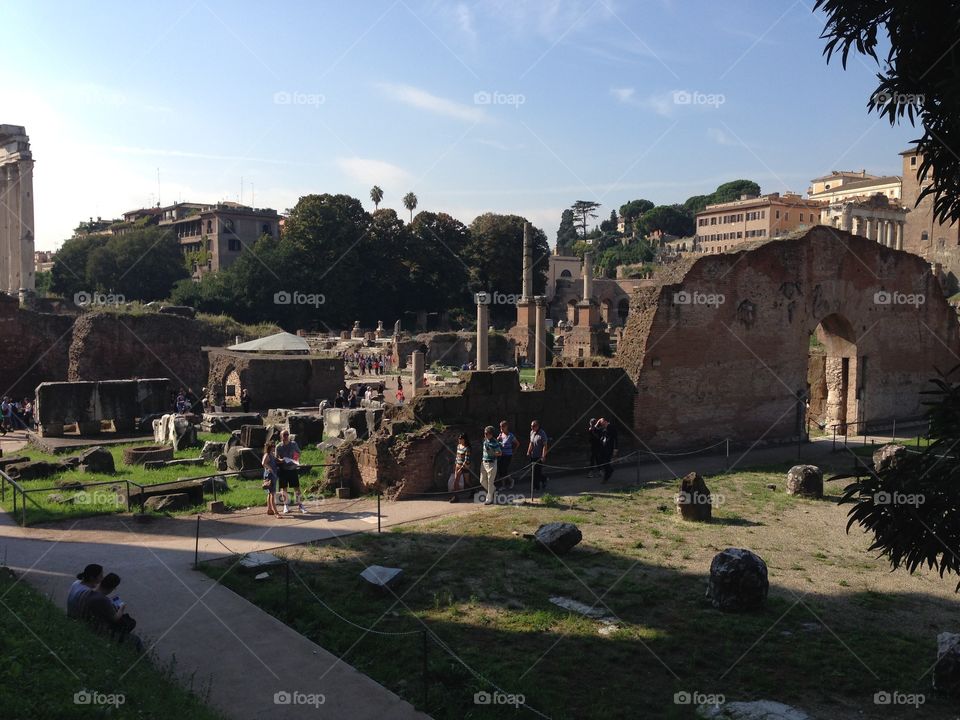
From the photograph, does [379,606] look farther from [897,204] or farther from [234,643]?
[897,204]

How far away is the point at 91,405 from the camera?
2191 centimetres

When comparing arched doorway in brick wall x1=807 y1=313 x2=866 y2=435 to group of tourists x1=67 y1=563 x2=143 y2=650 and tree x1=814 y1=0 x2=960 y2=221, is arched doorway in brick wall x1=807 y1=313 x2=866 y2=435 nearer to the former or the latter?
tree x1=814 y1=0 x2=960 y2=221

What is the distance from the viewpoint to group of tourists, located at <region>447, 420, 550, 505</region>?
13.7 m

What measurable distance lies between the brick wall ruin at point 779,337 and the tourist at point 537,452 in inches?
148

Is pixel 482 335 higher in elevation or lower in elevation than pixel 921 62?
lower

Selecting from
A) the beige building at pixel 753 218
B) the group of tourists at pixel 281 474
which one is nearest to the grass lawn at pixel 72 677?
the group of tourists at pixel 281 474

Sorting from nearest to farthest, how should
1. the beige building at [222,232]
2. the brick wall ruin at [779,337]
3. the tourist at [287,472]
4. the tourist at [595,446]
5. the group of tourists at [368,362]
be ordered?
the tourist at [287,472]
the tourist at [595,446]
the brick wall ruin at [779,337]
the group of tourists at [368,362]
the beige building at [222,232]

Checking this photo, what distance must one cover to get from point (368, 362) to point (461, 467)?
100 feet

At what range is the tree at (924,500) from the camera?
620 centimetres

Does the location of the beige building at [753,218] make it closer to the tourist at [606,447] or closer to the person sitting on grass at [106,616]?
the tourist at [606,447]

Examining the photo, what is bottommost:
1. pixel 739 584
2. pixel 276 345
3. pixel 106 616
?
pixel 739 584

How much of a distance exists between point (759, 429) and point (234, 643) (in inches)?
611

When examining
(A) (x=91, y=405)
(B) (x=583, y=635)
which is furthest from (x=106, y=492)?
(B) (x=583, y=635)

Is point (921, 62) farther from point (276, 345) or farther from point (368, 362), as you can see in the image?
point (368, 362)
